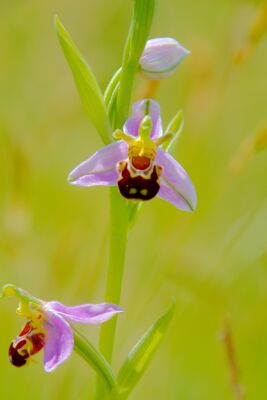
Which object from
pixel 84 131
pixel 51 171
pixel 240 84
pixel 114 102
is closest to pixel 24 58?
pixel 84 131

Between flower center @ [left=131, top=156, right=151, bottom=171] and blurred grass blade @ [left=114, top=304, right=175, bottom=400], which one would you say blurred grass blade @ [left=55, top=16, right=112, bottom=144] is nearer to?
flower center @ [left=131, top=156, right=151, bottom=171]

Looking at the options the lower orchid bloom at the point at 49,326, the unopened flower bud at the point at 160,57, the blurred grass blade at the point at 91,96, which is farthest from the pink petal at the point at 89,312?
the unopened flower bud at the point at 160,57

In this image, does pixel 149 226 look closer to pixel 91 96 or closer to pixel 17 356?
pixel 91 96

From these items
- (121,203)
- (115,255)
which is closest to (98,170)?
(121,203)

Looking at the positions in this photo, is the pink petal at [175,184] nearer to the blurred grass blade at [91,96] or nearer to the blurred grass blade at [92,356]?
the blurred grass blade at [91,96]

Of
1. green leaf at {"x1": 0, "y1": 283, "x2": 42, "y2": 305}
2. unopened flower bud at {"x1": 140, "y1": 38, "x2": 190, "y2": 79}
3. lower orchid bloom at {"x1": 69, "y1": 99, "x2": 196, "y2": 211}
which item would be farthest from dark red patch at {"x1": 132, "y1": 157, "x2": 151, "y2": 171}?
green leaf at {"x1": 0, "y1": 283, "x2": 42, "y2": 305}

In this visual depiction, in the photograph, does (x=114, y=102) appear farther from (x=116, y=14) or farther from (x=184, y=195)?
(x=116, y=14)
